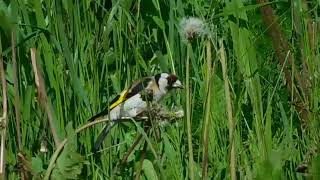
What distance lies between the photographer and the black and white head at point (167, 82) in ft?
8.19

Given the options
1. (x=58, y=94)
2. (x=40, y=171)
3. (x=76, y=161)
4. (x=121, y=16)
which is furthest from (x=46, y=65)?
(x=76, y=161)

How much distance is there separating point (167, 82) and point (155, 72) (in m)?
0.42

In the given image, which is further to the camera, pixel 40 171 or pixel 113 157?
pixel 113 157

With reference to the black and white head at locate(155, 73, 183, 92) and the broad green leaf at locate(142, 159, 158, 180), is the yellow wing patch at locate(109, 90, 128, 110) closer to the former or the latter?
the black and white head at locate(155, 73, 183, 92)

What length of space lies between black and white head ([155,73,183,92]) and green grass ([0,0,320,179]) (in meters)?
0.04

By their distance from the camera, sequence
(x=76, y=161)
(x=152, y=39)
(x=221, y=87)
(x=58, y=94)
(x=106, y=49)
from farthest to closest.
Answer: (x=152, y=39) → (x=106, y=49) → (x=58, y=94) → (x=221, y=87) → (x=76, y=161)

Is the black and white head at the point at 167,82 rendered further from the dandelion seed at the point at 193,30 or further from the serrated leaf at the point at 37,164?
the dandelion seed at the point at 193,30

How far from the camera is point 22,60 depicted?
2.67 metres

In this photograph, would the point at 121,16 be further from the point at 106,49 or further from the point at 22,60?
the point at 22,60

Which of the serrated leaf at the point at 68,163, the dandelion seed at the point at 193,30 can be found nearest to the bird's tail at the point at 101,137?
the serrated leaf at the point at 68,163

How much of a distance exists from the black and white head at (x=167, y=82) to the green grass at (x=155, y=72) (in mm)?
37

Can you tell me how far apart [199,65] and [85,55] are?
0.35 meters

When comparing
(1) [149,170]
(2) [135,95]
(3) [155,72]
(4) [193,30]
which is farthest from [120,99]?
(4) [193,30]

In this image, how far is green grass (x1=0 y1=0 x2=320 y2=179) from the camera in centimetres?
204
